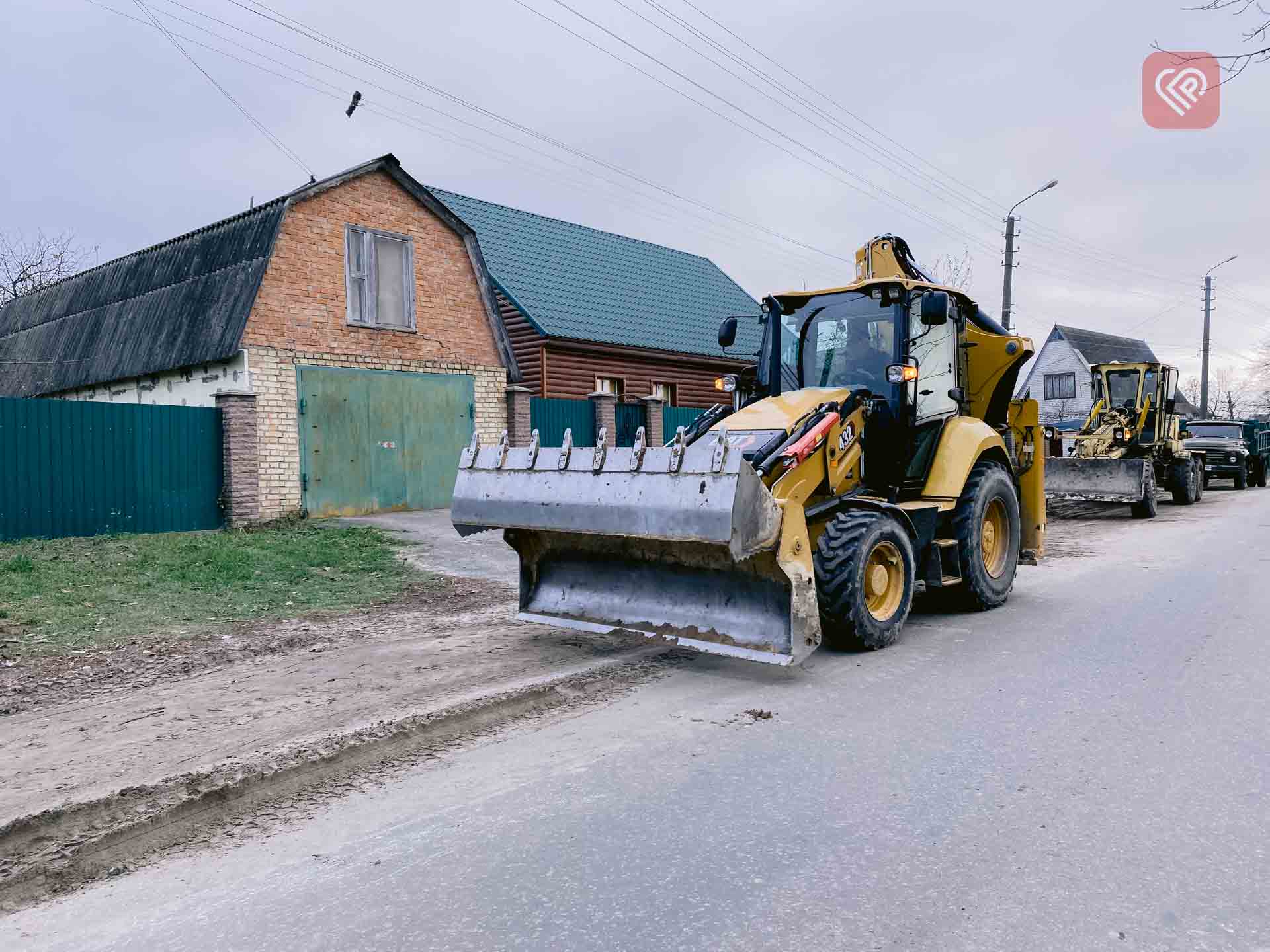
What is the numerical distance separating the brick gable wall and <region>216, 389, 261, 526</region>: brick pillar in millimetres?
216

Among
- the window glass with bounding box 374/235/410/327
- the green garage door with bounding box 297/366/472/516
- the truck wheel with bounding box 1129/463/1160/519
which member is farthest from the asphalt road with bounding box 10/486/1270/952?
the truck wheel with bounding box 1129/463/1160/519

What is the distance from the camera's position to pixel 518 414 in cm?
1694

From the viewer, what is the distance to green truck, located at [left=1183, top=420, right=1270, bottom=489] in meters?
24.7

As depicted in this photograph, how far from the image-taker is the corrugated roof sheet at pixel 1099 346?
50.7m

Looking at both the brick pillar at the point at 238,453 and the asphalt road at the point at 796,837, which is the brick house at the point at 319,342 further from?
the asphalt road at the point at 796,837

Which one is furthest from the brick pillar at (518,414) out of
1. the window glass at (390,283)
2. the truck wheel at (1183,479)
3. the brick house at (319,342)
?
the truck wheel at (1183,479)

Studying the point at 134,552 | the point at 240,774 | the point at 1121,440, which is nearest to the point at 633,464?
the point at 240,774

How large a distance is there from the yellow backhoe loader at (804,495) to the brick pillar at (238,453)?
7636mm

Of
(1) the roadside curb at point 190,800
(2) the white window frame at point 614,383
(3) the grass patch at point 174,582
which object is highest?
(2) the white window frame at point 614,383

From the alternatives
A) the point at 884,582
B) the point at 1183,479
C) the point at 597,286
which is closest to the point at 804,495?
the point at 884,582

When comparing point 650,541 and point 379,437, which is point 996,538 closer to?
point 650,541

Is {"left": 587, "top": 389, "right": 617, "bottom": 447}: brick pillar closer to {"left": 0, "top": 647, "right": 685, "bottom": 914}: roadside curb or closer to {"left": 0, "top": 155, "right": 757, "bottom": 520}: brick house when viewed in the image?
{"left": 0, "top": 155, "right": 757, "bottom": 520}: brick house

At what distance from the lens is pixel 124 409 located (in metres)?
12.5

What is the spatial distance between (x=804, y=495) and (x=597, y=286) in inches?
700
